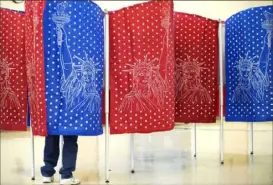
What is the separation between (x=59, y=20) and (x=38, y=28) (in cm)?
12

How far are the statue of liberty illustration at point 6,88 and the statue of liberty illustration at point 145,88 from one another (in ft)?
2.37

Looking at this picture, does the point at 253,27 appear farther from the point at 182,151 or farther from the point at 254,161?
the point at 182,151

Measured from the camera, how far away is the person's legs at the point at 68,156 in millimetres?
1899

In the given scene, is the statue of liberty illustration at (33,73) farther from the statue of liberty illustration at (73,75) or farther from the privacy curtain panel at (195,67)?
the privacy curtain panel at (195,67)

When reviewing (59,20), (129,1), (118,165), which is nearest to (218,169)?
(118,165)

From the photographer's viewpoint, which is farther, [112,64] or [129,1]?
[129,1]

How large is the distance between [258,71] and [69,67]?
1501 millimetres

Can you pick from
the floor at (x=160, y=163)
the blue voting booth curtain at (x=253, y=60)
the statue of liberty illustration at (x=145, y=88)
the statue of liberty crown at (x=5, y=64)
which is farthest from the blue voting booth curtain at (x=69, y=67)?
the blue voting booth curtain at (x=253, y=60)

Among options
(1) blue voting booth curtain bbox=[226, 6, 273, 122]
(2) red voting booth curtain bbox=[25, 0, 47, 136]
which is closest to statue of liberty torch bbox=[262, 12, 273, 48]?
(1) blue voting booth curtain bbox=[226, 6, 273, 122]

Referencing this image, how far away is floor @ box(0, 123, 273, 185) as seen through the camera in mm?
2006

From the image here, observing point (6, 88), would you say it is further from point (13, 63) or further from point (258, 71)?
point (258, 71)

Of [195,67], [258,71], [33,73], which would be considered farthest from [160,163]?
[33,73]

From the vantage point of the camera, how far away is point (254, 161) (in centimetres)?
257

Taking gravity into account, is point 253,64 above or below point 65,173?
above
